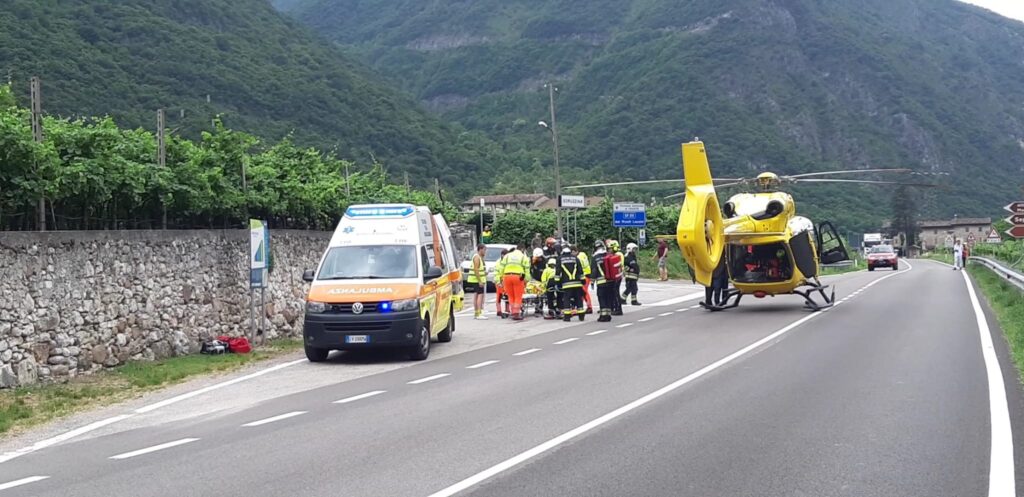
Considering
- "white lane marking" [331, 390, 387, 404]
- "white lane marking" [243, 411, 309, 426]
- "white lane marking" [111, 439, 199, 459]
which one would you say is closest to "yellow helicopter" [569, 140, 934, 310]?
Result: "white lane marking" [331, 390, 387, 404]

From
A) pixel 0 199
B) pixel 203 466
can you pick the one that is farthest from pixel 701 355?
pixel 0 199

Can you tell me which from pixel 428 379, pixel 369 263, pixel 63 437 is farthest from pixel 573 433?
pixel 369 263

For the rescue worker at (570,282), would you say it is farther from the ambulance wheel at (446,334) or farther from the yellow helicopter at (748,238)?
the ambulance wheel at (446,334)

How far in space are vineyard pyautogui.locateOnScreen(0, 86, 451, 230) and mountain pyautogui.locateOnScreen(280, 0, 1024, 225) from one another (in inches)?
2435

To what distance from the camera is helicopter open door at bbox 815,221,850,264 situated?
28.1m

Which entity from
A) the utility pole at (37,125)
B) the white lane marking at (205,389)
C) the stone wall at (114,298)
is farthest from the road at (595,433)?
the utility pole at (37,125)

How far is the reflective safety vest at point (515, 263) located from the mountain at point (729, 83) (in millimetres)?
58886

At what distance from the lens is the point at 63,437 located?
10391 mm

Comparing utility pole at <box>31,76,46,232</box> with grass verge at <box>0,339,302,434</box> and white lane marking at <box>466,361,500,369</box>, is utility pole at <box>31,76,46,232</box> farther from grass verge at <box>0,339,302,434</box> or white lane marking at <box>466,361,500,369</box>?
white lane marking at <box>466,361,500,369</box>

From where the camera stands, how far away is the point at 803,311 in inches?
989

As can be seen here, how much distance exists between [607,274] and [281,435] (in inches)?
605

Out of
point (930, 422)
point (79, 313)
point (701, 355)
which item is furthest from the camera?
point (701, 355)

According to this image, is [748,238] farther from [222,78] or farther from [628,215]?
[222,78]

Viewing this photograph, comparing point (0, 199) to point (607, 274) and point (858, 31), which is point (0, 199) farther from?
point (858, 31)
